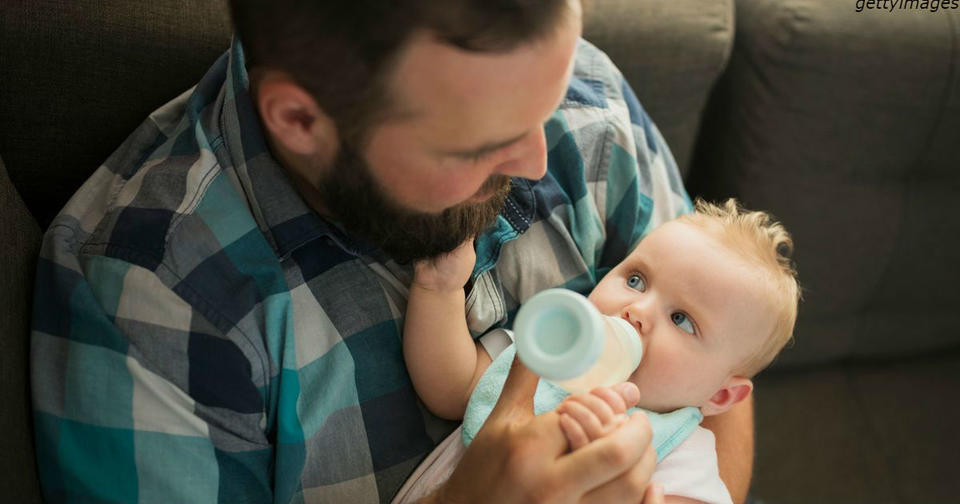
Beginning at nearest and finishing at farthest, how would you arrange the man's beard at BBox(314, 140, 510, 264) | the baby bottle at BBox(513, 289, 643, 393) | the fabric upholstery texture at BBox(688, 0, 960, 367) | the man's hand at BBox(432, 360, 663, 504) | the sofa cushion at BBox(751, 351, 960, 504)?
Result: the baby bottle at BBox(513, 289, 643, 393) → the man's hand at BBox(432, 360, 663, 504) → the man's beard at BBox(314, 140, 510, 264) → the fabric upholstery texture at BBox(688, 0, 960, 367) → the sofa cushion at BBox(751, 351, 960, 504)

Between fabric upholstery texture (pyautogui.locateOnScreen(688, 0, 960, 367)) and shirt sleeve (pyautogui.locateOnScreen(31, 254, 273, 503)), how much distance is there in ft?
4.01

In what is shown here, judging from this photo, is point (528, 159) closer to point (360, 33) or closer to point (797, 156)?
point (360, 33)

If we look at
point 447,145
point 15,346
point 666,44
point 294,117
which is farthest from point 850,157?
point 15,346

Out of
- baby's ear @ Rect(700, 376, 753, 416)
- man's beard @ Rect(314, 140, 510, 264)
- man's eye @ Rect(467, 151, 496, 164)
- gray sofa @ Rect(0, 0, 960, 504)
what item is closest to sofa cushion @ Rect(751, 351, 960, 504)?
gray sofa @ Rect(0, 0, 960, 504)

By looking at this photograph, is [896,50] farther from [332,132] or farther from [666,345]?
[332,132]

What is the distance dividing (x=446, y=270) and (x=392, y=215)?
118 millimetres

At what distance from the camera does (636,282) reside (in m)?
1.29

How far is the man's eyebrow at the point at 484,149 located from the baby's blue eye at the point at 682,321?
395 millimetres

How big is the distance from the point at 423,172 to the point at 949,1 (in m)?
1.28

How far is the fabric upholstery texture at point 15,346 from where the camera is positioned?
1032 mm

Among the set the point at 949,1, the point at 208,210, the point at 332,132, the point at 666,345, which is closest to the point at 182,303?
the point at 208,210

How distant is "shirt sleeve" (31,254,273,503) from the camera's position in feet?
3.41

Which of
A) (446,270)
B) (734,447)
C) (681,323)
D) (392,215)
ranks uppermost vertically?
(392,215)

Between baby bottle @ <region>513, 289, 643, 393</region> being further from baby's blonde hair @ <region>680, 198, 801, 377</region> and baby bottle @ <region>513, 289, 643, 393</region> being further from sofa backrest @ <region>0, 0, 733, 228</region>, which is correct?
sofa backrest @ <region>0, 0, 733, 228</region>
